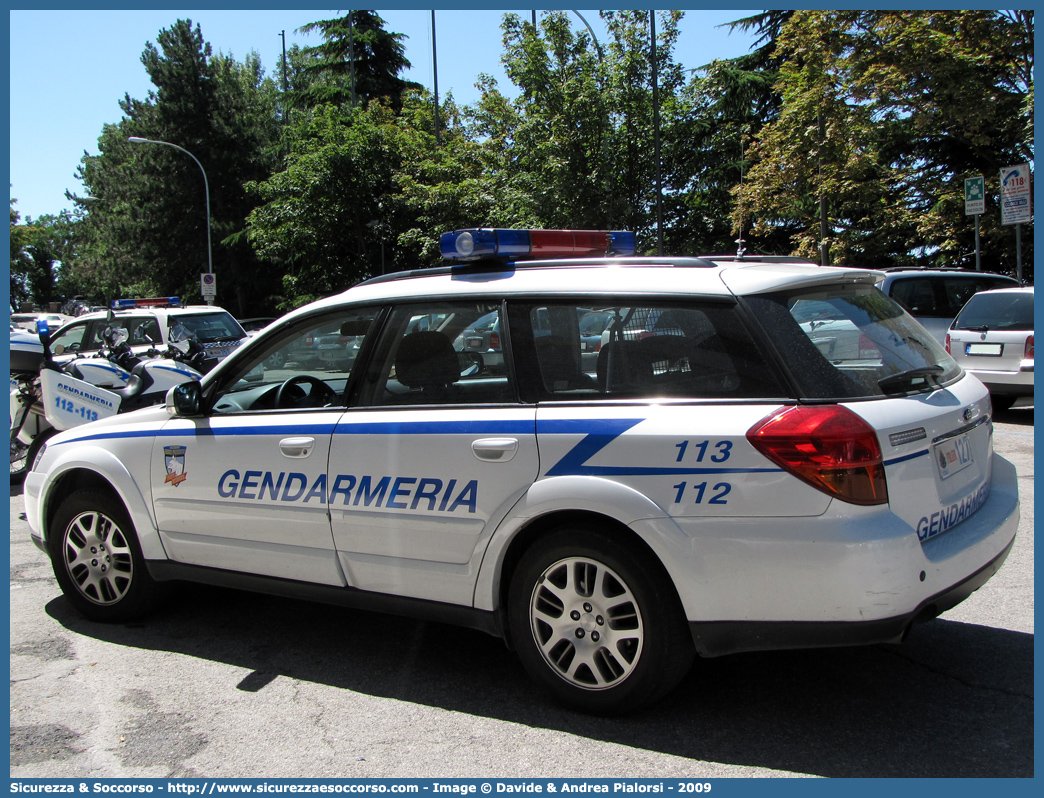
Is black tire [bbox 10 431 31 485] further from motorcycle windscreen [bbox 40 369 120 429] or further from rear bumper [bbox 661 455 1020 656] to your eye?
rear bumper [bbox 661 455 1020 656]

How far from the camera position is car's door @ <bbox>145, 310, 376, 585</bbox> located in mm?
3852

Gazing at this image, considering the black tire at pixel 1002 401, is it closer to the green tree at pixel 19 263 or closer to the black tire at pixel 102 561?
the black tire at pixel 102 561

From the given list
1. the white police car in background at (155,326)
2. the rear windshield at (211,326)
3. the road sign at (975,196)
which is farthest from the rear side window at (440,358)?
the road sign at (975,196)

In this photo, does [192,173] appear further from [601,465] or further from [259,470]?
[601,465]

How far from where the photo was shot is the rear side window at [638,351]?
10.3 feet

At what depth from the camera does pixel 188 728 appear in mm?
3395

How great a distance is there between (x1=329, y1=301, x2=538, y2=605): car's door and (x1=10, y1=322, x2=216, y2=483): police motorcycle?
365cm

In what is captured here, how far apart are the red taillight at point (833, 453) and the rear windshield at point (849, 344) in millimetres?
126

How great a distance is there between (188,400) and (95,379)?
329 centimetres

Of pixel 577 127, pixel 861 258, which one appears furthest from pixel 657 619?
pixel 861 258

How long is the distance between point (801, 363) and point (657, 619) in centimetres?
103

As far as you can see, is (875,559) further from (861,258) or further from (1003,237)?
(861,258)

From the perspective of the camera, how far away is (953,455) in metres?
3.27

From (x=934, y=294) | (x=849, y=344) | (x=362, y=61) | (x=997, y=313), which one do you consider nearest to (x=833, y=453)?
(x=849, y=344)
